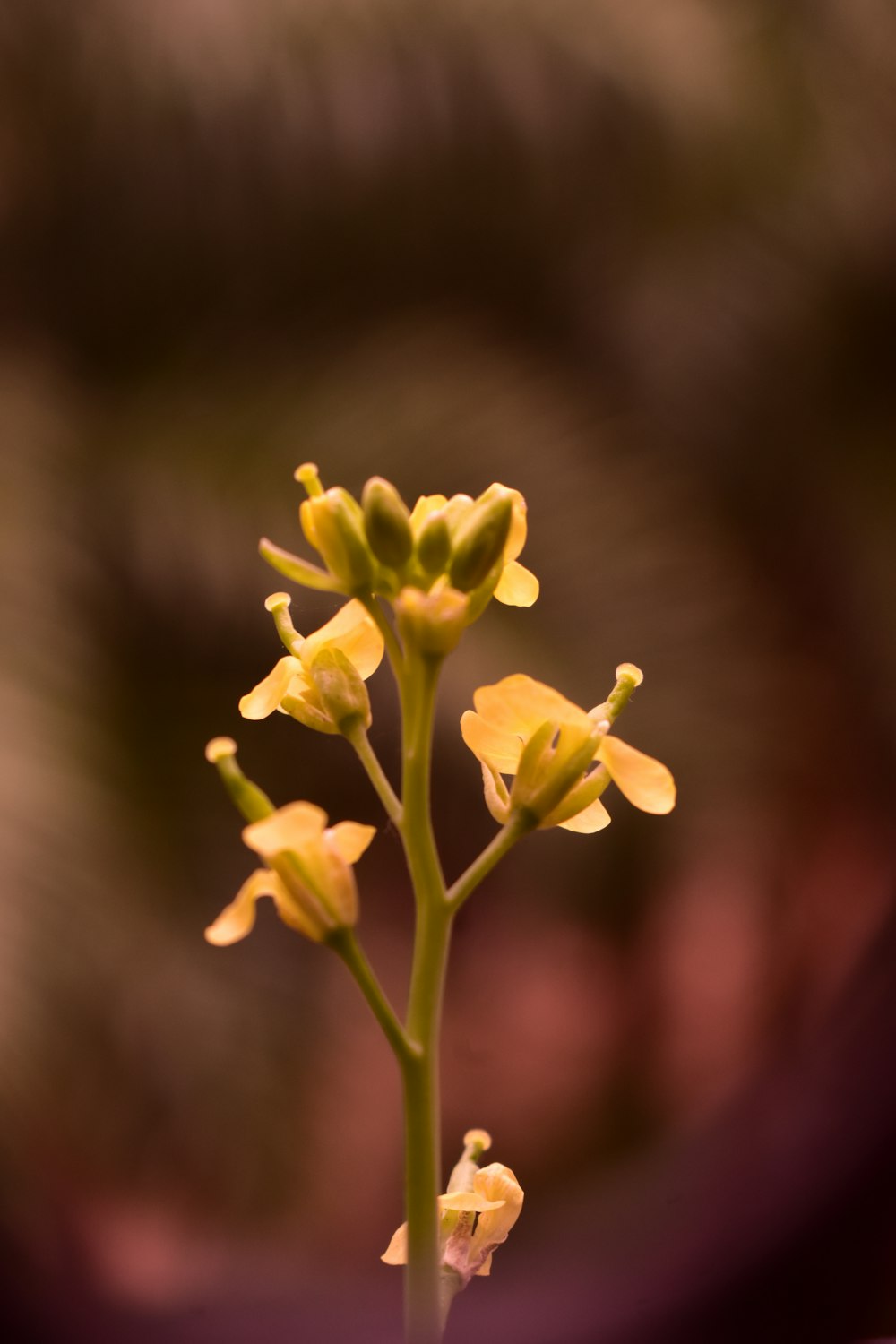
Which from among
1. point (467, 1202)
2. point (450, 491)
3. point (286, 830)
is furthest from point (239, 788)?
point (450, 491)

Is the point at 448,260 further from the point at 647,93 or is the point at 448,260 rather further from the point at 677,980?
the point at 677,980

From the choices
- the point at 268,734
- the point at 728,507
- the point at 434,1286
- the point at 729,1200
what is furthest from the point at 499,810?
the point at 728,507

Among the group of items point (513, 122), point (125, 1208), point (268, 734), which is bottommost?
point (125, 1208)

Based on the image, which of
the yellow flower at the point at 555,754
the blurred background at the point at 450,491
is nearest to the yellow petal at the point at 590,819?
the yellow flower at the point at 555,754

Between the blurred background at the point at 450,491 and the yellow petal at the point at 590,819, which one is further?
the blurred background at the point at 450,491

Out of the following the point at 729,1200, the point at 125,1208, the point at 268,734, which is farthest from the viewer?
the point at 268,734

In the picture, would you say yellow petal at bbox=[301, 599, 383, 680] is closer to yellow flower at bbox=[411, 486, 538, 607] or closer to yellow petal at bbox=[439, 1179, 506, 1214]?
yellow flower at bbox=[411, 486, 538, 607]

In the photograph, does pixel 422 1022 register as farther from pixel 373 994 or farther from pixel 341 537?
pixel 341 537

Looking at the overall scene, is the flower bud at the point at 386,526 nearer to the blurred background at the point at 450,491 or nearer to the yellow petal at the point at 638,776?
the yellow petal at the point at 638,776
